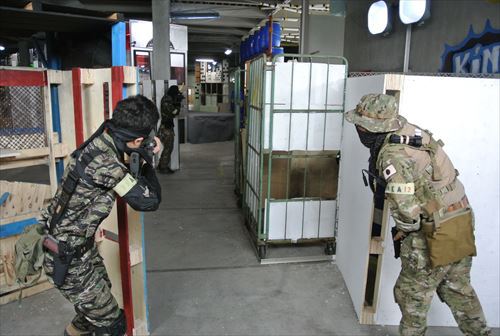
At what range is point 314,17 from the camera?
28.4ft

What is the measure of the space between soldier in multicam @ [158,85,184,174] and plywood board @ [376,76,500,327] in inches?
210

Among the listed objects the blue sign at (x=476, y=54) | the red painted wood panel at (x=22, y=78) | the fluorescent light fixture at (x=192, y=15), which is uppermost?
the fluorescent light fixture at (x=192, y=15)

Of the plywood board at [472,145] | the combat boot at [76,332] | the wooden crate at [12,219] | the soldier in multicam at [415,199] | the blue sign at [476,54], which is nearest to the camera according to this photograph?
the soldier in multicam at [415,199]

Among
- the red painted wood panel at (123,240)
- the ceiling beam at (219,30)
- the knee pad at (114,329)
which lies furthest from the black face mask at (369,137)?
the ceiling beam at (219,30)

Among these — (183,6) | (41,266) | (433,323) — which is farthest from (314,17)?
(41,266)

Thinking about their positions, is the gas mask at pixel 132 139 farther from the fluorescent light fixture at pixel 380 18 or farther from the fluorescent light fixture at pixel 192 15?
the fluorescent light fixture at pixel 192 15

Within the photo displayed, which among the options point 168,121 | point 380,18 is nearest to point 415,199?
point 380,18

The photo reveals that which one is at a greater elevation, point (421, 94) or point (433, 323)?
point (421, 94)

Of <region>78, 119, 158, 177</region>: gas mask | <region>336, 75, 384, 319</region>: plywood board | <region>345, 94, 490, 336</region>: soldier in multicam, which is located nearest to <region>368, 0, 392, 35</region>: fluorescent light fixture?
<region>336, 75, 384, 319</region>: plywood board

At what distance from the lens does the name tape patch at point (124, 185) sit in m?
1.96

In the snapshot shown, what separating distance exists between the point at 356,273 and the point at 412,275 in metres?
0.95

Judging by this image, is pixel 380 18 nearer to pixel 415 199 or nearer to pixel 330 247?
pixel 330 247

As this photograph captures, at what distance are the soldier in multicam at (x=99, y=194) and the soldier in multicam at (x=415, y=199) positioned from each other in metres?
1.17

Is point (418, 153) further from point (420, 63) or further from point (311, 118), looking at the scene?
point (420, 63)
